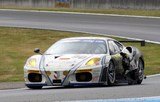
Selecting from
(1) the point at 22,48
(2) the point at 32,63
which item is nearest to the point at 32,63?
(2) the point at 32,63

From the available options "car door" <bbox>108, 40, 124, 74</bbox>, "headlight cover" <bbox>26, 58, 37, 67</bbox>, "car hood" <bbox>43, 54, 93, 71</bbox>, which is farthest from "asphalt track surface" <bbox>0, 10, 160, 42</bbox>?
"headlight cover" <bbox>26, 58, 37, 67</bbox>

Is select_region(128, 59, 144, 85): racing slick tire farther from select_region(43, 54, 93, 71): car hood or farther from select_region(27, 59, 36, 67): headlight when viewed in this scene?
select_region(27, 59, 36, 67): headlight

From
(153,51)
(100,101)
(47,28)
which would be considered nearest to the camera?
(100,101)

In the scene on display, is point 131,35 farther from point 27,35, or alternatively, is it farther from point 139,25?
point 27,35

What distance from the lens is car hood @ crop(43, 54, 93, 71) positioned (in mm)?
12633

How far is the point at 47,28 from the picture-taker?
1172 inches

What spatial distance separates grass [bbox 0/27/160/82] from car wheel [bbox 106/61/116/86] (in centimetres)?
485

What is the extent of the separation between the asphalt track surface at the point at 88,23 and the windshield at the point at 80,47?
Result: 1348 cm

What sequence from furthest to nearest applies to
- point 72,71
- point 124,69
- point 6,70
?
point 6,70 < point 124,69 < point 72,71

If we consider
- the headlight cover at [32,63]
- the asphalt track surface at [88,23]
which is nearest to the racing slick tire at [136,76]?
the headlight cover at [32,63]

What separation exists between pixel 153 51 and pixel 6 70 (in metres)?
7.28

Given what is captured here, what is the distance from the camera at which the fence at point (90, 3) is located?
36781mm

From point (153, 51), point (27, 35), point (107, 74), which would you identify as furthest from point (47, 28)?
point (107, 74)

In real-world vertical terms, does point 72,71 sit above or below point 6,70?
above
